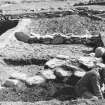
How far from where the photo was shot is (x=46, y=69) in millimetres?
6281

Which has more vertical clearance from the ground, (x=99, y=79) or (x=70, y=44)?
(x=99, y=79)

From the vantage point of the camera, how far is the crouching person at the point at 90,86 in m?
5.29

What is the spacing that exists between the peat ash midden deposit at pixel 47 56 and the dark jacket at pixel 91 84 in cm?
24

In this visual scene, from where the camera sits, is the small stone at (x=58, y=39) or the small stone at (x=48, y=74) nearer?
the small stone at (x=48, y=74)

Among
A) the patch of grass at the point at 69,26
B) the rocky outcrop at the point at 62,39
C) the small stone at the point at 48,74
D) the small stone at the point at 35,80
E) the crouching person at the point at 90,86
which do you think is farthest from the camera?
the patch of grass at the point at 69,26

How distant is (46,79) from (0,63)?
1954 mm

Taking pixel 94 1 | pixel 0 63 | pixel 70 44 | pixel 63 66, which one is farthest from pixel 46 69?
pixel 94 1

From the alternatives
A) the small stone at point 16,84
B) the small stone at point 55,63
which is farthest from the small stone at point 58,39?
the small stone at point 16,84

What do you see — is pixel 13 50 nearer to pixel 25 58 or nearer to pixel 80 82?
pixel 25 58

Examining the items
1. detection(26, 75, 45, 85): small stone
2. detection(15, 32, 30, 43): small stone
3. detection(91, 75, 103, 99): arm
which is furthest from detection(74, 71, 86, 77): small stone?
detection(15, 32, 30, 43): small stone

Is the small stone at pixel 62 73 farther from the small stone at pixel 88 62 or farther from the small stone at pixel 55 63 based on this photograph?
the small stone at pixel 88 62

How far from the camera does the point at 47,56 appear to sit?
7.80m

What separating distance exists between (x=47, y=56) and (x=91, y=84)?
2.62m

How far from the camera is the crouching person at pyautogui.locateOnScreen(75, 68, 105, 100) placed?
5.29m
